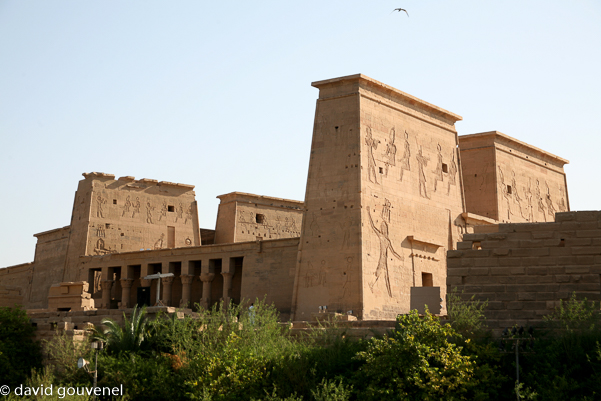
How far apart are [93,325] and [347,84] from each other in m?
11.7

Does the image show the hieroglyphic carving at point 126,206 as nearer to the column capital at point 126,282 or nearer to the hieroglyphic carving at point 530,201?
the column capital at point 126,282

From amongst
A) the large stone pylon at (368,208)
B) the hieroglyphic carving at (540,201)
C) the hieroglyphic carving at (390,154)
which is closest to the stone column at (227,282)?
the large stone pylon at (368,208)

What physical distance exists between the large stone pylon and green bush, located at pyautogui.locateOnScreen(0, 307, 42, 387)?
8.30 meters

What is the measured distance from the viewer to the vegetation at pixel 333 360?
14.4 metres

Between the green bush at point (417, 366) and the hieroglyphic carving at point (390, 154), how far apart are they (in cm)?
1107

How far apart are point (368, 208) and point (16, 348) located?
1131 centimetres

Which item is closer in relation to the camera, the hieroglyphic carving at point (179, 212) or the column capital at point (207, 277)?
the column capital at point (207, 277)

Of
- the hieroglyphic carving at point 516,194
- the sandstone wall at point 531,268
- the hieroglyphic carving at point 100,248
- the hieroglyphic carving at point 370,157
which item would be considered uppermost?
the hieroglyphic carving at point 516,194

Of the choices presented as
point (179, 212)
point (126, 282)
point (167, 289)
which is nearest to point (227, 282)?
point (167, 289)

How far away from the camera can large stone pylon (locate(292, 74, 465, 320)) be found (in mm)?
24297

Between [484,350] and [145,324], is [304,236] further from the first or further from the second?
[484,350]

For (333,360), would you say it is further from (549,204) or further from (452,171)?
(549,204)

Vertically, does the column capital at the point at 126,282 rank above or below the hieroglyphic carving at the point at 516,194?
below

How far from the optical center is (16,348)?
1903cm
